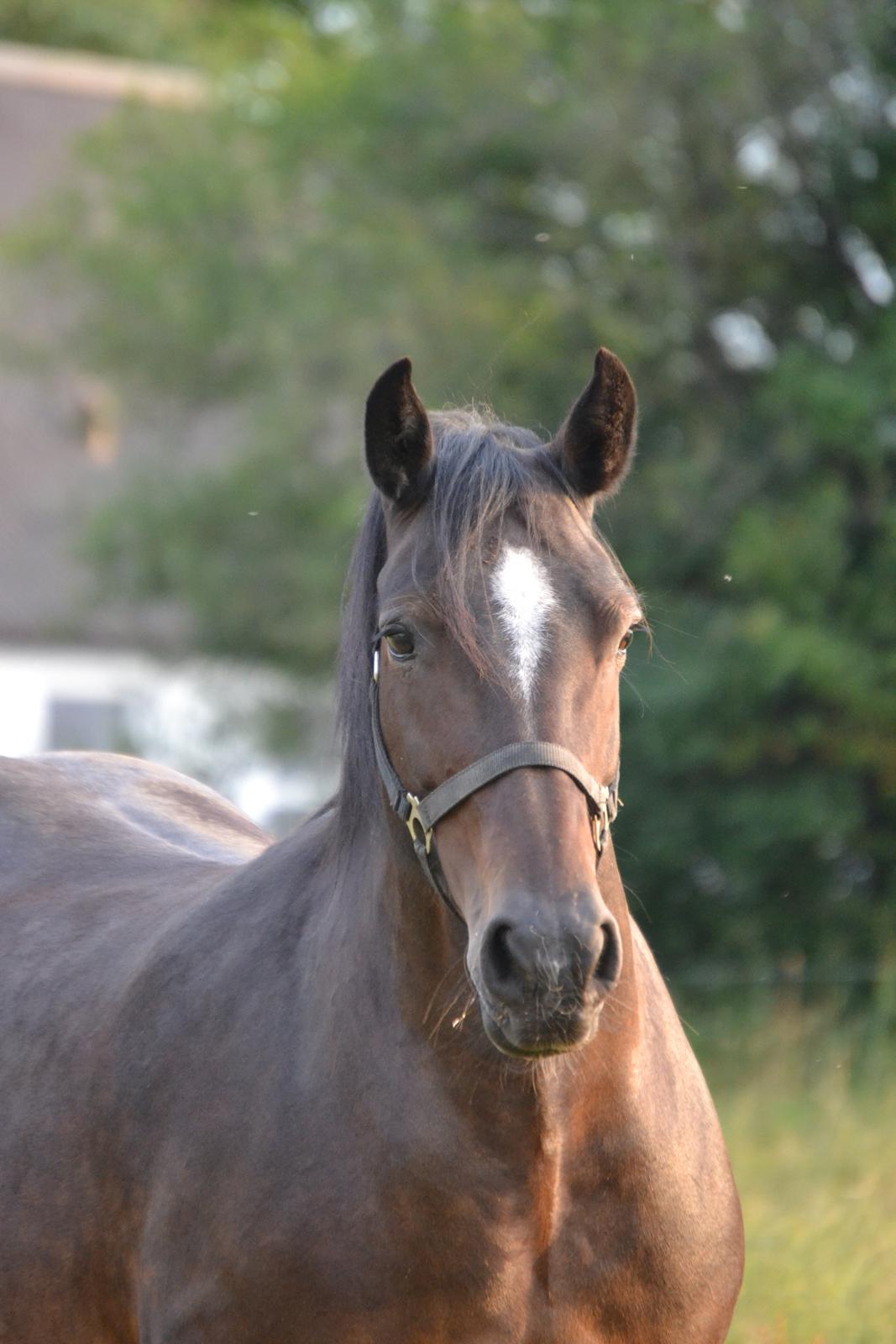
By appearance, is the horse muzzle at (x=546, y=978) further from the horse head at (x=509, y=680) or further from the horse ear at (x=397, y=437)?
the horse ear at (x=397, y=437)

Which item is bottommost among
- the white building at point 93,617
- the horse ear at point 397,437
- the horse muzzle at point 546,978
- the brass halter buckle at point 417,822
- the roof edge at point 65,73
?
the horse muzzle at point 546,978

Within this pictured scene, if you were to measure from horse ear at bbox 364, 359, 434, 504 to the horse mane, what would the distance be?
3 cm

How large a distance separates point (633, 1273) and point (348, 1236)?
0.47 metres

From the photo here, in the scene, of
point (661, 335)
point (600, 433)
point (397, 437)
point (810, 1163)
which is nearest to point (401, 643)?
point (397, 437)

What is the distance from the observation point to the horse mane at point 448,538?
2711 mm

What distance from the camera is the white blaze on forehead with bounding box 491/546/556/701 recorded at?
2.61 metres

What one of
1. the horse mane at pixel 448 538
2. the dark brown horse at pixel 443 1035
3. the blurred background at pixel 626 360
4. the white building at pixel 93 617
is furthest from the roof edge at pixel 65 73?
the dark brown horse at pixel 443 1035

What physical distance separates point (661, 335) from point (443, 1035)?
836 centimetres

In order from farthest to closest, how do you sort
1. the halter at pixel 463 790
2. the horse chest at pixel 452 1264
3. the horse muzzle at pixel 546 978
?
the horse chest at pixel 452 1264 → the halter at pixel 463 790 → the horse muzzle at pixel 546 978

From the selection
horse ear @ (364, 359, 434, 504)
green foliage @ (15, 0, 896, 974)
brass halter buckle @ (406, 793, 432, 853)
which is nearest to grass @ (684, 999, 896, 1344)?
green foliage @ (15, 0, 896, 974)

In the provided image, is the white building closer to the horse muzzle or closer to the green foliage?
the green foliage

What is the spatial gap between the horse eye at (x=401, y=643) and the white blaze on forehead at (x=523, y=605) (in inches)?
6.4

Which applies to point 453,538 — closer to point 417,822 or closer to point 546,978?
point 417,822

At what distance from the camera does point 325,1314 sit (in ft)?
8.85
